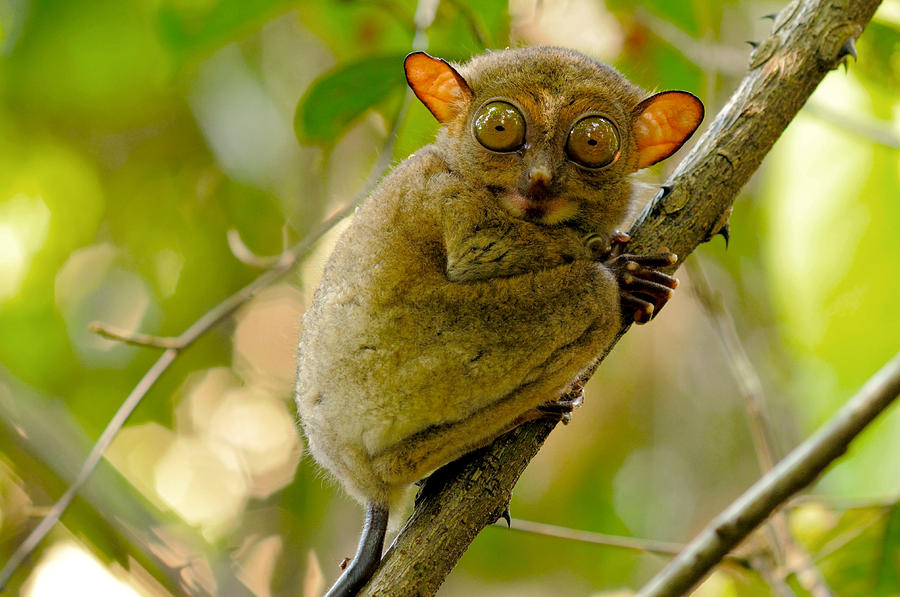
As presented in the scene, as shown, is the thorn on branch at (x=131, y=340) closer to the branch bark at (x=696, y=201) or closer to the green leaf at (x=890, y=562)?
the branch bark at (x=696, y=201)

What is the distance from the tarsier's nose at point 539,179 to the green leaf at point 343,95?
3.17 feet

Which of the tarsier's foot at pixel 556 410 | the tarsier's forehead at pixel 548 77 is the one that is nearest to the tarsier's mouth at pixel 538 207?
the tarsier's forehead at pixel 548 77

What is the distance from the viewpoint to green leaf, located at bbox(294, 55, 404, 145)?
2.96m

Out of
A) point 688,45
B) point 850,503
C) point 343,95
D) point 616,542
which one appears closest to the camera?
point 616,542

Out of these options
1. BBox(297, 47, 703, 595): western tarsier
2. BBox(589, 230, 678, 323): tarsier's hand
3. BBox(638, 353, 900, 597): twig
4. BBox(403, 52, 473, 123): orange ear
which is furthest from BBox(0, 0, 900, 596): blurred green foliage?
BBox(589, 230, 678, 323): tarsier's hand

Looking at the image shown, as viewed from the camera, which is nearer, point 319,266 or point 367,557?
point 367,557

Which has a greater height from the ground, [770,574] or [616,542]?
[770,574]

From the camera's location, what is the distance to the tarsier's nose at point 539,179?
2.13m

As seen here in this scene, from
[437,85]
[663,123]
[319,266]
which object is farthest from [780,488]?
[319,266]

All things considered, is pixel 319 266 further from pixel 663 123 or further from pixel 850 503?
pixel 850 503

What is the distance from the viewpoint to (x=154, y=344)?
277 cm

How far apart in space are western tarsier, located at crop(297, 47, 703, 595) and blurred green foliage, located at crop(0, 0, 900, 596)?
1.55ft

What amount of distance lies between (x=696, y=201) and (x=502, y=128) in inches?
19.9

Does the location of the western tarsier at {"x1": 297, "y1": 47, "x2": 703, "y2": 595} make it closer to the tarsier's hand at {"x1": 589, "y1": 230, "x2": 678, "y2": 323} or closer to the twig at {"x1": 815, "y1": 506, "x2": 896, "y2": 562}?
the tarsier's hand at {"x1": 589, "y1": 230, "x2": 678, "y2": 323}
